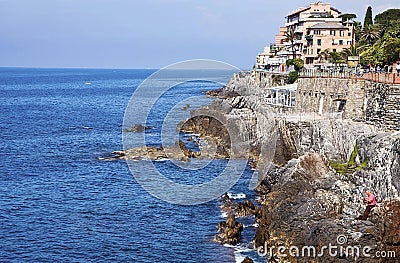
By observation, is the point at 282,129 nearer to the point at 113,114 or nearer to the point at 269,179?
the point at 269,179

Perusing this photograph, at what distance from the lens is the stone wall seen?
38.0 meters

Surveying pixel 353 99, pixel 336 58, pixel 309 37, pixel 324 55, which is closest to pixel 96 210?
pixel 353 99

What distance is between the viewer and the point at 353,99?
148 feet

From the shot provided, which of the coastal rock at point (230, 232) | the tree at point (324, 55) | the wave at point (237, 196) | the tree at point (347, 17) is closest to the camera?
the coastal rock at point (230, 232)

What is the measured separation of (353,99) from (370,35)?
3765 cm

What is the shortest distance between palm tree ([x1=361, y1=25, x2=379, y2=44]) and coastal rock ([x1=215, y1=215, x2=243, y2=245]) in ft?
174

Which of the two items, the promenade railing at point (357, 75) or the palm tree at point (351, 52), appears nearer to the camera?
the promenade railing at point (357, 75)

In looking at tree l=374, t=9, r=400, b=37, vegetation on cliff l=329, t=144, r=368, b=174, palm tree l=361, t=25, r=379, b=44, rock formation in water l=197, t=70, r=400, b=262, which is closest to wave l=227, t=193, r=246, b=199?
rock formation in water l=197, t=70, r=400, b=262

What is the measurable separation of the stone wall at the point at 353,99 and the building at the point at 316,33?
24.5 metres

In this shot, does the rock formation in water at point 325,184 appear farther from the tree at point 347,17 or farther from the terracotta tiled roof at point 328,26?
the tree at point 347,17

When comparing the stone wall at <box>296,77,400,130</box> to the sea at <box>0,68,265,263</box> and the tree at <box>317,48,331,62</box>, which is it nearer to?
the sea at <box>0,68,265,263</box>

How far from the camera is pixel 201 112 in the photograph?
3068 inches

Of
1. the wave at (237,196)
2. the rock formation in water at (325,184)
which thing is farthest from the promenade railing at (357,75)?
the wave at (237,196)

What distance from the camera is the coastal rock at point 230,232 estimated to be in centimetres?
3369
